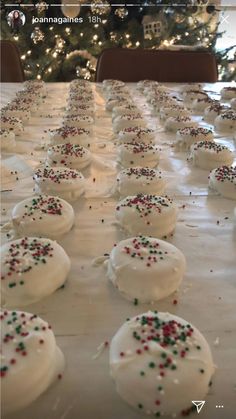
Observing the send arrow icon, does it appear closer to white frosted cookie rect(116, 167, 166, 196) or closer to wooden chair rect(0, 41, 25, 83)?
white frosted cookie rect(116, 167, 166, 196)

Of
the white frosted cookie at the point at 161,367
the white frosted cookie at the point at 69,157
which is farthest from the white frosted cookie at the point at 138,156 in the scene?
the white frosted cookie at the point at 161,367

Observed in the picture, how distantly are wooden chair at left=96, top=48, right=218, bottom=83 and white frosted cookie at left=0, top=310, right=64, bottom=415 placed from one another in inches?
143

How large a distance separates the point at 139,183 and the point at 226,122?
1178 mm

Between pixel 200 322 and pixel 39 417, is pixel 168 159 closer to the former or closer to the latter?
pixel 200 322

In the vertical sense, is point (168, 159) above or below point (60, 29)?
below

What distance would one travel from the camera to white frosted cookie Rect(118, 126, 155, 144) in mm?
2539

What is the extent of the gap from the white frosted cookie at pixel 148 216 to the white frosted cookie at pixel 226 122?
131 centimetres

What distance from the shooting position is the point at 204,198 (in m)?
2.01

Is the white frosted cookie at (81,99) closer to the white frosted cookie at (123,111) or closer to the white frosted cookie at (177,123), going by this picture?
the white frosted cookie at (123,111)

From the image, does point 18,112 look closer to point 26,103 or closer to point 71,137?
point 26,103

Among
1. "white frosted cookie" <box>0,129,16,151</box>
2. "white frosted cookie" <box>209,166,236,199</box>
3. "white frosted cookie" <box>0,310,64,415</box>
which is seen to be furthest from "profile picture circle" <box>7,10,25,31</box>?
"white frosted cookie" <box>0,310,64,415</box>

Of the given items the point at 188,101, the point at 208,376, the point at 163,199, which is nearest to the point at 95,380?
the point at 208,376

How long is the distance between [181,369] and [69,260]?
1.92ft

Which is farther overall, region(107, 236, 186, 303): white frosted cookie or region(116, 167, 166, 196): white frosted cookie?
region(116, 167, 166, 196): white frosted cookie
